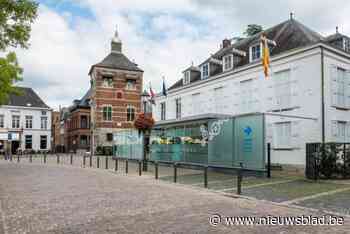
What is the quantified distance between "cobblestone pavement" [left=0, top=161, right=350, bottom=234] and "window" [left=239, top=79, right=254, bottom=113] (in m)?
10.9

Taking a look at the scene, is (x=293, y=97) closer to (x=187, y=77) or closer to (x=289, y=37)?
(x=289, y=37)

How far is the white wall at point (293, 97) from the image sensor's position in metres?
16.5

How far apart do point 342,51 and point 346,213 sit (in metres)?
13.3

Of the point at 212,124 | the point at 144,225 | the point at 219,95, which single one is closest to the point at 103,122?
the point at 219,95

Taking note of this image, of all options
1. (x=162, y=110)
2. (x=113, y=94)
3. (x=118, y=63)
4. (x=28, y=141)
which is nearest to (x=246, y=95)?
(x=162, y=110)

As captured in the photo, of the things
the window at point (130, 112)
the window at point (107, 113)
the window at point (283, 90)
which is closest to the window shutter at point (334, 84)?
the window at point (283, 90)

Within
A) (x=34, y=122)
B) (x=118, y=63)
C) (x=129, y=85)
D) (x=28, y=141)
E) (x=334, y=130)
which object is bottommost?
(x=28, y=141)

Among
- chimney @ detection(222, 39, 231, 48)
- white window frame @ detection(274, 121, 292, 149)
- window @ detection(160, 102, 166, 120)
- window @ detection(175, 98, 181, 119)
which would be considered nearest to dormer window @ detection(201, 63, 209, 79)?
window @ detection(175, 98, 181, 119)

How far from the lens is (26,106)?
48250mm

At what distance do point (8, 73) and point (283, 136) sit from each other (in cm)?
1552

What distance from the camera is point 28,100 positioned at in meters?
49.5

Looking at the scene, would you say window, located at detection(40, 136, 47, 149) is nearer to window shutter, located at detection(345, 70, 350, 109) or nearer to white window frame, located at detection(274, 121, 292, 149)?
white window frame, located at detection(274, 121, 292, 149)

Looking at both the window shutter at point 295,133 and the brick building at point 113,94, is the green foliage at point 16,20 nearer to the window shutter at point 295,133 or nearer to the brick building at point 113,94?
the window shutter at point 295,133

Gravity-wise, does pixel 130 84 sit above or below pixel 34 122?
above
